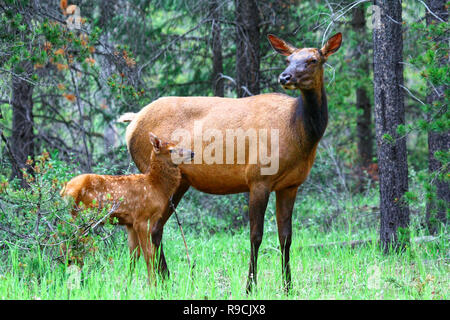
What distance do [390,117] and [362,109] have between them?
19.6ft

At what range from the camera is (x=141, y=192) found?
669 cm

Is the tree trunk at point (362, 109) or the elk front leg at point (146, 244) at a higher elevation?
the tree trunk at point (362, 109)

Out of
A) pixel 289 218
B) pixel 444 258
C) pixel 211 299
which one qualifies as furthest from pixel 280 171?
pixel 444 258

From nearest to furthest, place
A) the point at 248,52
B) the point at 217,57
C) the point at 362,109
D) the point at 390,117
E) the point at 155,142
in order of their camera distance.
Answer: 1. the point at 155,142
2. the point at 390,117
3. the point at 248,52
4. the point at 217,57
5. the point at 362,109

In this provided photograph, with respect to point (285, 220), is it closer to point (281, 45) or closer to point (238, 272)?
point (238, 272)

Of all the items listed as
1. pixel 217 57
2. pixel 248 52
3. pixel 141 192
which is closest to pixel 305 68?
pixel 141 192

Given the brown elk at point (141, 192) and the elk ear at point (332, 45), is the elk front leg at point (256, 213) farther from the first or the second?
the elk ear at point (332, 45)

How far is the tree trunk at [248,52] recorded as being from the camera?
1070 centimetres

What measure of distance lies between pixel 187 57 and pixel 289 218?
20.9 ft

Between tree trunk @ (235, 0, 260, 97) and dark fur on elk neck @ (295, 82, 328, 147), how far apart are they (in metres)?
4.05

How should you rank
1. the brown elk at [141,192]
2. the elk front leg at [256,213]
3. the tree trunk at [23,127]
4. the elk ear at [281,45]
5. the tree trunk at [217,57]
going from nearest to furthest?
the brown elk at [141,192] → the elk front leg at [256,213] → the elk ear at [281,45] → the tree trunk at [217,57] → the tree trunk at [23,127]

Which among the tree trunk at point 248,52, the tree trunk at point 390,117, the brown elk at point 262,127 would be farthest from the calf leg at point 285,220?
the tree trunk at point 248,52

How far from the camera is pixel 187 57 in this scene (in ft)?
40.5

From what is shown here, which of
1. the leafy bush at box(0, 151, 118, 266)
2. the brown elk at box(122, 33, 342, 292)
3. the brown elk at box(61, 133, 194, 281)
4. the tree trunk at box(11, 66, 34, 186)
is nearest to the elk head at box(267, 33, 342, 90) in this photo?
the brown elk at box(122, 33, 342, 292)
